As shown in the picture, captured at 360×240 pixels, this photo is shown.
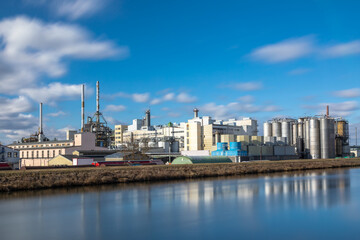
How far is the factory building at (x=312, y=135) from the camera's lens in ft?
295

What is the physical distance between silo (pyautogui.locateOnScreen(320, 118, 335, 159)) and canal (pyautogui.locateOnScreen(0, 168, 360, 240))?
2635 inches

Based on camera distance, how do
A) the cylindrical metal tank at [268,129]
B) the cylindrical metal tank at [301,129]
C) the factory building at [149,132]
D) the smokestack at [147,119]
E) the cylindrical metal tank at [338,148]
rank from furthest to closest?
1. the smokestack at [147,119]
2. the factory building at [149,132]
3. the cylindrical metal tank at [268,129]
4. the cylindrical metal tank at [338,148]
5. the cylindrical metal tank at [301,129]

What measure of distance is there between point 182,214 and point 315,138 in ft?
261

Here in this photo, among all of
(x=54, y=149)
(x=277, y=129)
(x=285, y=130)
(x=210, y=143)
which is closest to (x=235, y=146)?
(x=210, y=143)

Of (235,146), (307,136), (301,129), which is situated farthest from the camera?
(301,129)

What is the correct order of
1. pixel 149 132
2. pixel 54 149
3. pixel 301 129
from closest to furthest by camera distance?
pixel 54 149
pixel 301 129
pixel 149 132

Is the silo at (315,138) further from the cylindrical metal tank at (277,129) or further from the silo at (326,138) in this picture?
the cylindrical metal tank at (277,129)

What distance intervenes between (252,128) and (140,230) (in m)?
102

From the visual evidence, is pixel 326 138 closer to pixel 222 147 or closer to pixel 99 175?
pixel 222 147

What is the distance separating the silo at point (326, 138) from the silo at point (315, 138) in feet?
2.97

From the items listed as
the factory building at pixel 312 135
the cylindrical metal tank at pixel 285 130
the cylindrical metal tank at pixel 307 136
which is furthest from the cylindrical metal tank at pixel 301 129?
the cylindrical metal tank at pixel 285 130

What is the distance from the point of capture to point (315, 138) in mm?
90250

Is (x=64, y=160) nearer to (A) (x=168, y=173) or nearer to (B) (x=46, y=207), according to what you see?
(A) (x=168, y=173)

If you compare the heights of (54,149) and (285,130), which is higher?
(285,130)
